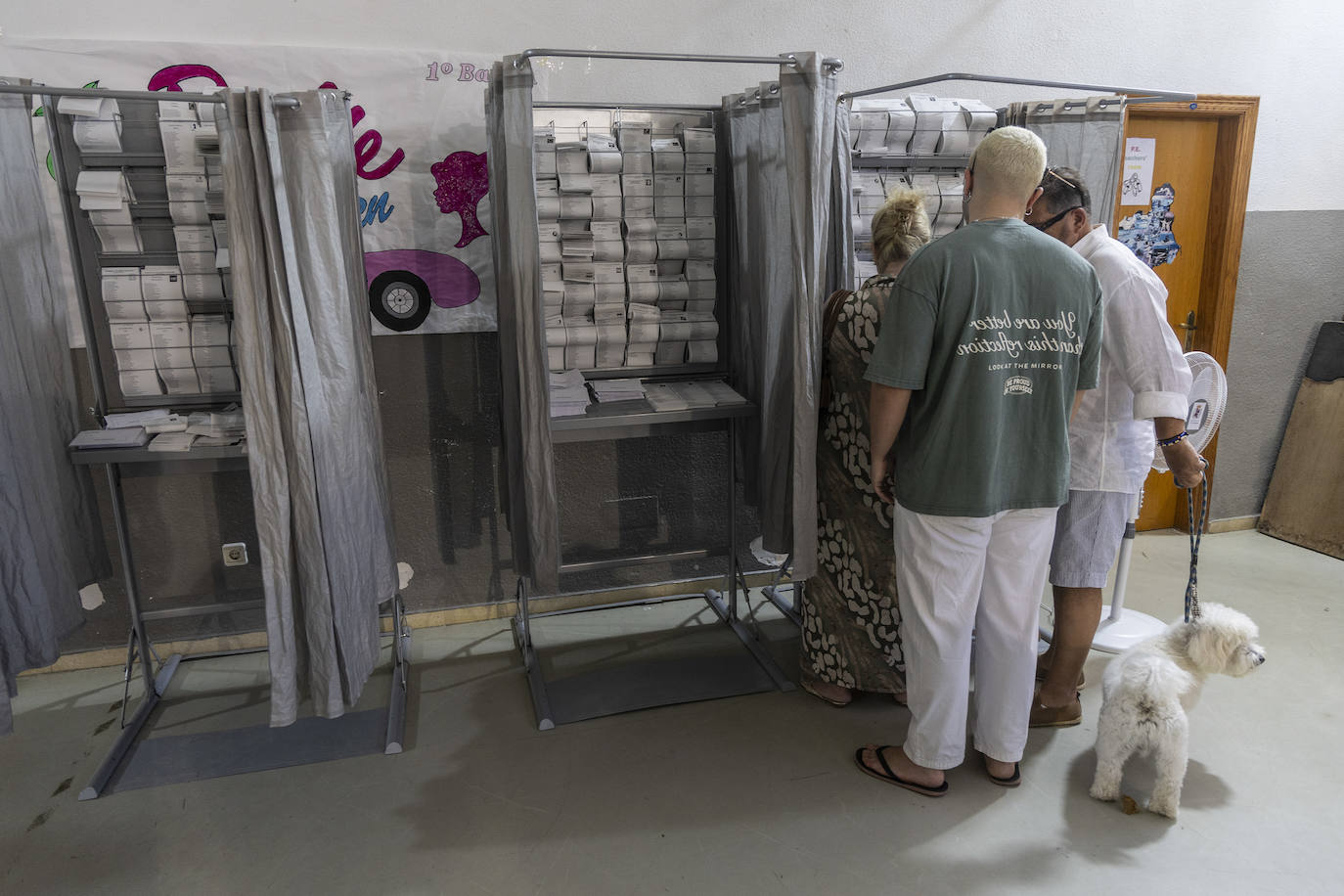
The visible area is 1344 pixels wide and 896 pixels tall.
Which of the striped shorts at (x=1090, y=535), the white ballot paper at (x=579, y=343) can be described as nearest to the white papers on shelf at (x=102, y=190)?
the white ballot paper at (x=579, y=343)

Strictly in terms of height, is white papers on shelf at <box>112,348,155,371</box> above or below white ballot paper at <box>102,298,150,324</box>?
below

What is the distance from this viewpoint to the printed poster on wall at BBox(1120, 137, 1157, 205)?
3.96 metres

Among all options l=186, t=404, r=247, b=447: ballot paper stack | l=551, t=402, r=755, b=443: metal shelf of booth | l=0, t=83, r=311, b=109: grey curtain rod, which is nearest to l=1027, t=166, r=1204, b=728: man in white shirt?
l=551, t=402, r=755, b=443: metal shelf of booth

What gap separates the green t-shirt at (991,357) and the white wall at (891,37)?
1.69 m

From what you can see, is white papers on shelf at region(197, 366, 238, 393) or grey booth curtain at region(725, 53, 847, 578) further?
white papers on shelf at region(197, 366, 238, 393)

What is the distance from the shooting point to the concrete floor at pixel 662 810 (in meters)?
2.06

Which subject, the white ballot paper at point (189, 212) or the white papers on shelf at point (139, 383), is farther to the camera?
the white papers on shelf at point (139, 383)

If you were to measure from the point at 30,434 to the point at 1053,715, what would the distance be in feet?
10.5

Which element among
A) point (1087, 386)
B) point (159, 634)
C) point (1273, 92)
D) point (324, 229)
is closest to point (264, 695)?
point (159, 634)

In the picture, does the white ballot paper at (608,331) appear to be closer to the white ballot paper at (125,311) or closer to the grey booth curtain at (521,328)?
the grey booth curtain at (521,328)

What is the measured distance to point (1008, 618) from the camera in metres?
2.18

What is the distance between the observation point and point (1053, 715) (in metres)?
2.64

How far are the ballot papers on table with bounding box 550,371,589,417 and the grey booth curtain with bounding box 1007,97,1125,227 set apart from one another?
76.6 inches

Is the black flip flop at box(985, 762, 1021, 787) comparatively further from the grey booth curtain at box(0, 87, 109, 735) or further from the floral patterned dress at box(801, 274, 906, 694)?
the grey booth curtain at box(0, 87, 109, 735)
